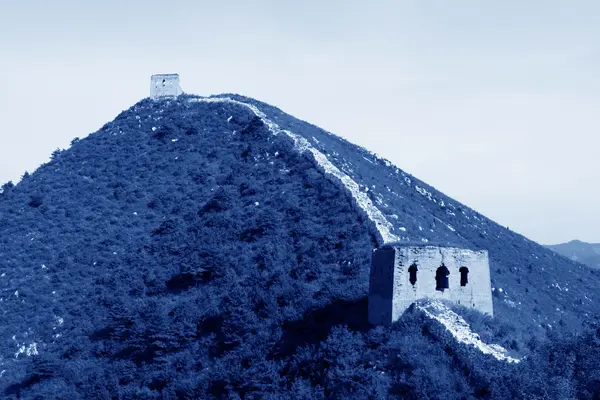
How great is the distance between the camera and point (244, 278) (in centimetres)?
3144

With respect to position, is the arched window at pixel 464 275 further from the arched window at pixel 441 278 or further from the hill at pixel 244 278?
the hill at pixel 244 278

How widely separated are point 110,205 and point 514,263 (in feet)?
87.6

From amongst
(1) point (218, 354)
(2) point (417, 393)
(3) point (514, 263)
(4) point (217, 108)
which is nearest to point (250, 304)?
(1) point (218, 354)

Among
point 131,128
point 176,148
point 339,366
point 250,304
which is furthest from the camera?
point 131,128

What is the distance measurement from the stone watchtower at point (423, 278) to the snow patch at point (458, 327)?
1.60ft

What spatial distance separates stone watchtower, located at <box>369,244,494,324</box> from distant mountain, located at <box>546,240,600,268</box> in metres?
92.4

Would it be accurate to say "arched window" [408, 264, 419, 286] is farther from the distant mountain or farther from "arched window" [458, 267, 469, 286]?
the distant mountain

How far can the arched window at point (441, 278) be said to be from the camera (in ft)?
76.0

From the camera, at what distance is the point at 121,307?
107ft

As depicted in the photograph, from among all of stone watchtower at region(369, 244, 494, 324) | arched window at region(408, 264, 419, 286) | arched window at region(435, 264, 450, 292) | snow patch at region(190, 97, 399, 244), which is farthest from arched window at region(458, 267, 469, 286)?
snow patch at region(190, 97, 399, 244)

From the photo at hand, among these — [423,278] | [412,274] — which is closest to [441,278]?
[423,278]

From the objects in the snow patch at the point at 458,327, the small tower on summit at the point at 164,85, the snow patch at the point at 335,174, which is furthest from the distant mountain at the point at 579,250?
the snow patch at the point at 458,327

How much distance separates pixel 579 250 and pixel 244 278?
116670 mm

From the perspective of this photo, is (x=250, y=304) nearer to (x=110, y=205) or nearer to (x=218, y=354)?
(x=218, y=354)
